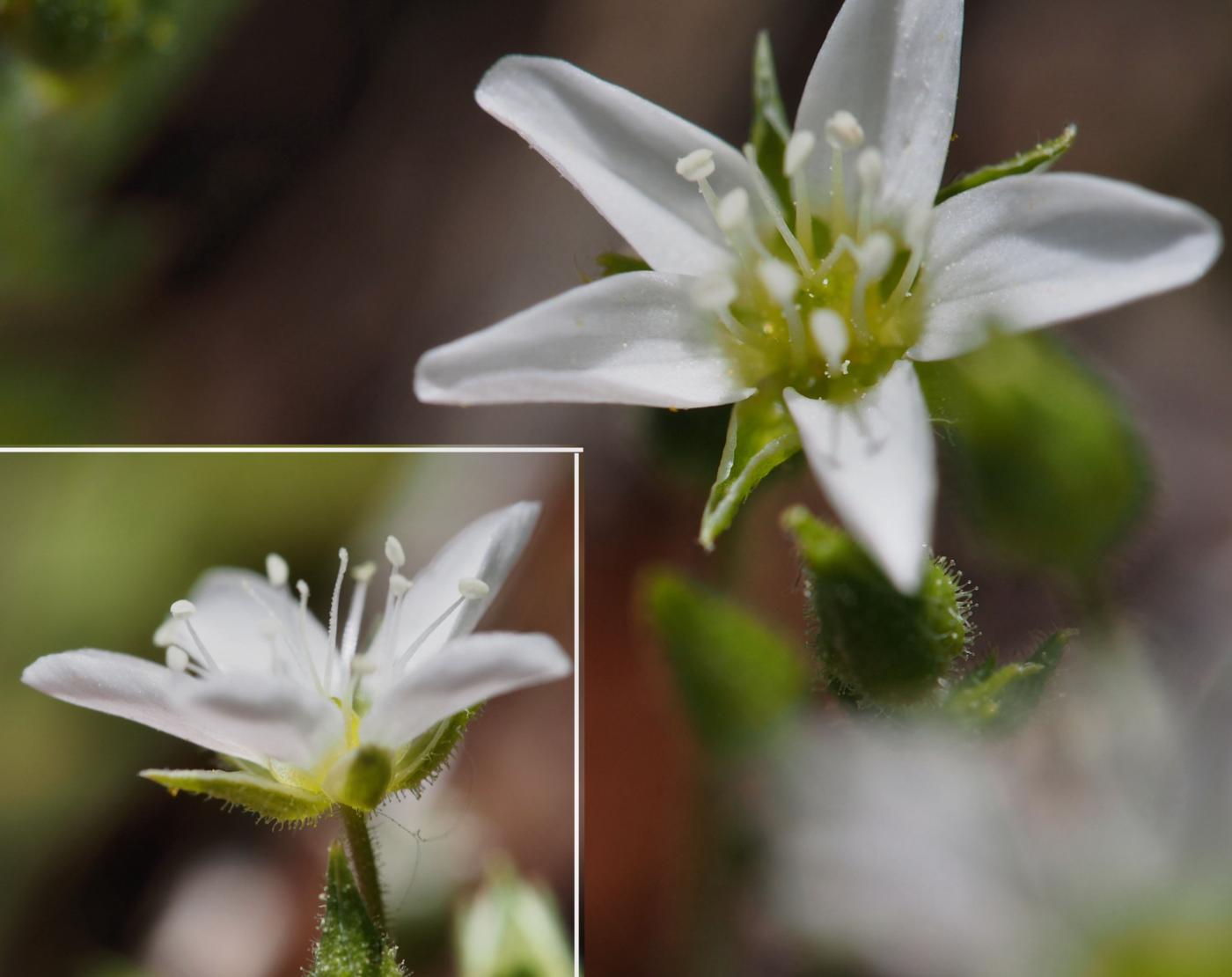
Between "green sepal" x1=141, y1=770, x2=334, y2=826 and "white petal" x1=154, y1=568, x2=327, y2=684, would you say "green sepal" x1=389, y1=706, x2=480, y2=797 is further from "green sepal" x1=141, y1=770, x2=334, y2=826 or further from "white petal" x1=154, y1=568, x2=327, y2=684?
"white petal" x1=154, y1=568, x2=327, y2=684

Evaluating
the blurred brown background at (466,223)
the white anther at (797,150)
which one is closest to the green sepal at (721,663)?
the white anther at (797,150)

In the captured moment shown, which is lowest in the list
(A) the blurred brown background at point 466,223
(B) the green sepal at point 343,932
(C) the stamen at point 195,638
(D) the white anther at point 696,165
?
(B) the green sepal at point 343,932

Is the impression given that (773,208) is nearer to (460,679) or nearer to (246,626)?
(460,679)

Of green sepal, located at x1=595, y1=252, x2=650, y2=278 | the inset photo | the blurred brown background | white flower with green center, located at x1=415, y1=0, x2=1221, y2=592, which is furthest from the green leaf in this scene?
the blurred brown background

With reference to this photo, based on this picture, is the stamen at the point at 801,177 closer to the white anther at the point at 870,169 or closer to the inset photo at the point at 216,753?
the white anther at the point at 870,169

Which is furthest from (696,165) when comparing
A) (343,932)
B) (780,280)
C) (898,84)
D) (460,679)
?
(343,932)

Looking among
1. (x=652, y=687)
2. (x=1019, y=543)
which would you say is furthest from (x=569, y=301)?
(x=652, y=687)
